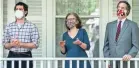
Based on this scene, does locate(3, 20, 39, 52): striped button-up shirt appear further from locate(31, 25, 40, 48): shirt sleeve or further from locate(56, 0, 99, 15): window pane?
locate(56, 0, 99, 15): window pane

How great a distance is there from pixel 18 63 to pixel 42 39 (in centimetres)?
122

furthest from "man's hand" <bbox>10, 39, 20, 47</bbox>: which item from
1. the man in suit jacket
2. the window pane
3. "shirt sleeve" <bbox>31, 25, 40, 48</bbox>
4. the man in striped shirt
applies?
the window pane

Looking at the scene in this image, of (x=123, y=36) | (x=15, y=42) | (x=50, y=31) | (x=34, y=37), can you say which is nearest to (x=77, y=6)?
(x=50, y=31)

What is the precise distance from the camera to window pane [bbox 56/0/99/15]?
25.7ft

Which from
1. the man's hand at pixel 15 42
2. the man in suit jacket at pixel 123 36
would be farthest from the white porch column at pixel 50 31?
the man in suit jacket at pixel 123 36

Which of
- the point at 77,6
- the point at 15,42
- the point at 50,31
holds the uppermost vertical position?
the point at 77,6

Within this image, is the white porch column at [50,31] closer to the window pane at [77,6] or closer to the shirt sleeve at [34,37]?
the window pane at [77,6]

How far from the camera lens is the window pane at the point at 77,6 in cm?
782

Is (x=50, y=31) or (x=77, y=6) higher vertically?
(x=77, y=6)

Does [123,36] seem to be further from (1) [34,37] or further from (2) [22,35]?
(2) [22,35]

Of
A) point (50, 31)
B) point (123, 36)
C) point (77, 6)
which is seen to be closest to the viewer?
point (123, 36)

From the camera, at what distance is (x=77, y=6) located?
7.86 m

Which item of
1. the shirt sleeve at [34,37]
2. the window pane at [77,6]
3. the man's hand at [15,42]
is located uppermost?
the window pane at [77,6]

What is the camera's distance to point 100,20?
7750mm
